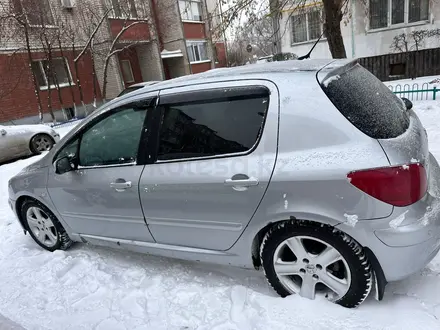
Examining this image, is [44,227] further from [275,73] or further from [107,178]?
[275,73]

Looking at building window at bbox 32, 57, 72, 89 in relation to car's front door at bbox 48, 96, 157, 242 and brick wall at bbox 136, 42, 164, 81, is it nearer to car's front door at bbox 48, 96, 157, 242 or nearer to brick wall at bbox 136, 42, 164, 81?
brick wall at bbox 136, 42, 164, 81

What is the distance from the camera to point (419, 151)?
2010 mm

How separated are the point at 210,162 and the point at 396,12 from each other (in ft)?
51.8

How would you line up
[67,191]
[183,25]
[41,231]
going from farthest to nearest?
[183,25] < [41,231] < [67,191]

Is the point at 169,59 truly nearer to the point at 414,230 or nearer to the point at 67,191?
the point at 67,191

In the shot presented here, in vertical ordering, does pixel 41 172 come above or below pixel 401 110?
below

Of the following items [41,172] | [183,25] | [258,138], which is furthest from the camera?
[183,25]

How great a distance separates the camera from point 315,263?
6.98 ft

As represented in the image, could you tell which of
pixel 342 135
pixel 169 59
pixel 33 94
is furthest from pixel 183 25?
pixel 342 135

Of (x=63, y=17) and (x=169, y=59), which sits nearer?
(x=63, y=17)

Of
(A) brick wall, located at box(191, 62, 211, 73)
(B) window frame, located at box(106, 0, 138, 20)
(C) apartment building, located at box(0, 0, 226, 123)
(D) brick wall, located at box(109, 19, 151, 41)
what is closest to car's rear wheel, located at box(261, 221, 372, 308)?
(C) apartment building, located at box(0, 0, 226, 123)

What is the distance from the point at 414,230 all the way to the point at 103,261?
272 cm

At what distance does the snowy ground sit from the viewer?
211cm

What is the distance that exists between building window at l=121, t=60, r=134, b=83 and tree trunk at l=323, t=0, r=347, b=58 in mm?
16391
